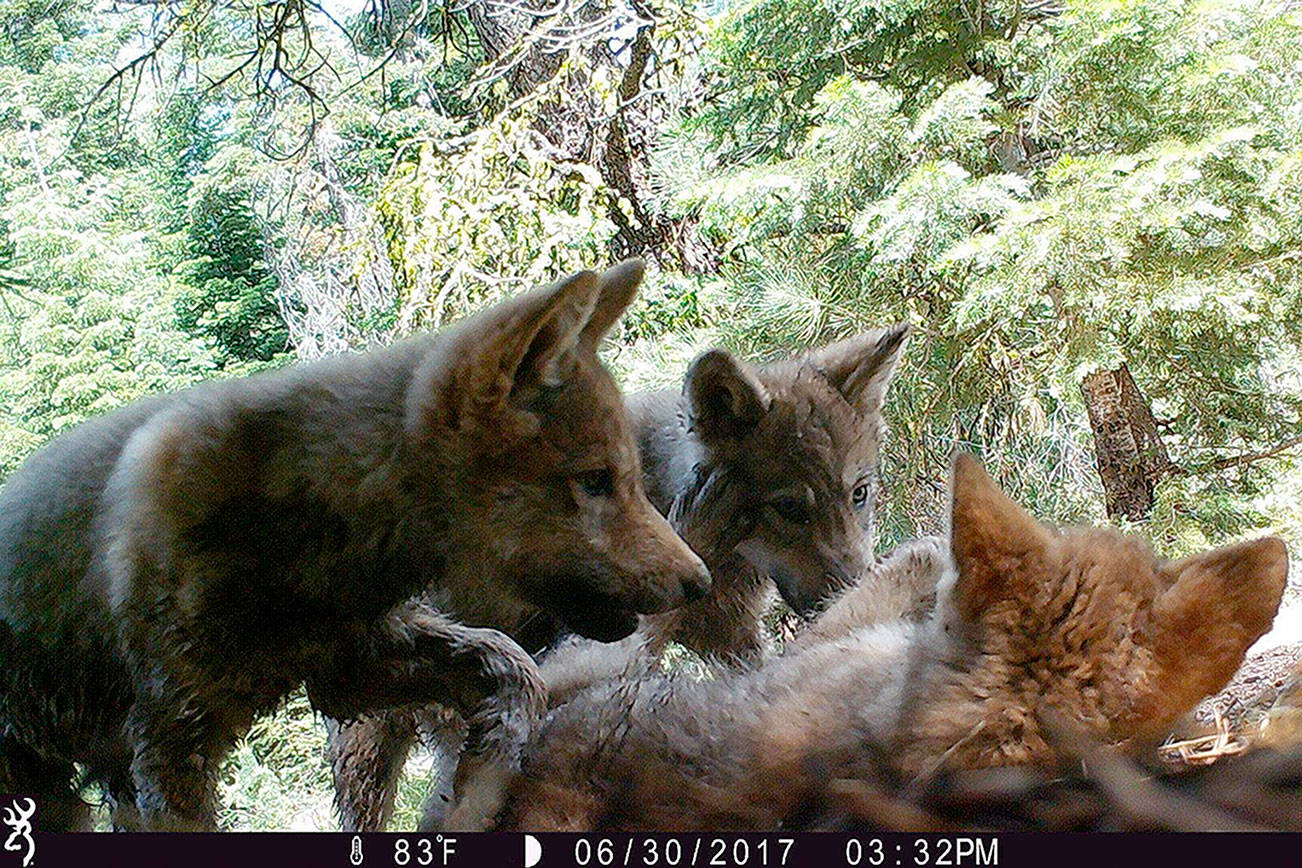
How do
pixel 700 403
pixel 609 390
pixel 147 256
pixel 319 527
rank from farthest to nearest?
pixel 147 256
pixel 700 403
pixel 609 390
pixel 319 527

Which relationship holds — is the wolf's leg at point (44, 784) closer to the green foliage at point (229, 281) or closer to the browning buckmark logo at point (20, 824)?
the browning buckmark logo at point (20, 824)

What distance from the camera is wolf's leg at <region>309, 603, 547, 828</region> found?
0.75 metres

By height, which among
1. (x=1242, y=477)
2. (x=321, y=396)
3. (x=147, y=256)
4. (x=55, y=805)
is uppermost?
(x=147, y=256)

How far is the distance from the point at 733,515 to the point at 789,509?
1.8 inches

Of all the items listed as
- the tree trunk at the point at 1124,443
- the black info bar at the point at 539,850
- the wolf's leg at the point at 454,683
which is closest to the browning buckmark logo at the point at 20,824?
the black info bar at the point at 539,850

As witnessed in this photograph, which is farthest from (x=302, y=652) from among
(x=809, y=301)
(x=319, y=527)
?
(x=809, y=301)

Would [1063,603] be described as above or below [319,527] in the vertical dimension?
below

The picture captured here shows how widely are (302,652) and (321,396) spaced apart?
6.2 inches

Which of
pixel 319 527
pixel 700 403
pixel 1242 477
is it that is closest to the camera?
pixel 319 527

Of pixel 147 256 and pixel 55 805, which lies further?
pixel 147 256

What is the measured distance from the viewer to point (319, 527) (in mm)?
717

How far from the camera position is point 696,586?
2.49 ft

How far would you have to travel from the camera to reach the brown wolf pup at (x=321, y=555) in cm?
70

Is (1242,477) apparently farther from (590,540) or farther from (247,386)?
(247,386)
